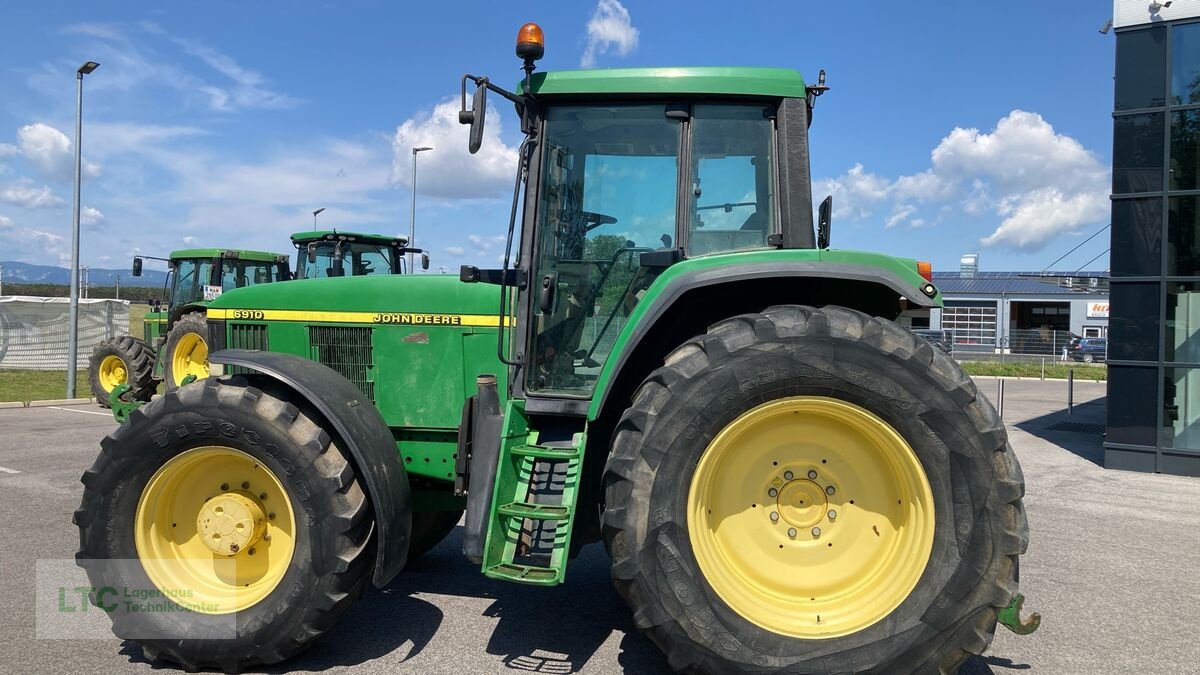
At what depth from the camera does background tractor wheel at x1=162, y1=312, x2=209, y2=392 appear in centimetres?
1178

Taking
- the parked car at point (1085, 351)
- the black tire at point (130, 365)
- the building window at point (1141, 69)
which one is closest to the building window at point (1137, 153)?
the building window at point (1141, 69)

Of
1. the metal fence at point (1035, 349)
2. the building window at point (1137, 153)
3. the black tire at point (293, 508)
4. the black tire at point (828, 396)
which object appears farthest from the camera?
the metal fence at point (1035, 349)

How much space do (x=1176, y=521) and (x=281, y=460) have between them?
290 inches

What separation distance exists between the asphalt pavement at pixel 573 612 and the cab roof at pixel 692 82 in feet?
8.66

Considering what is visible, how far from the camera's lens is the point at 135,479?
348 cm

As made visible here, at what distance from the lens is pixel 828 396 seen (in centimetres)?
300

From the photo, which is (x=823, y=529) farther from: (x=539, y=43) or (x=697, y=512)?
(x=539, y=43)

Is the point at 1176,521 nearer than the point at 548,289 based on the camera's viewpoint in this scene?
No

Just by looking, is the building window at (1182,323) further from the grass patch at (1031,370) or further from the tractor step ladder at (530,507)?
the grass patch at (1031,370)

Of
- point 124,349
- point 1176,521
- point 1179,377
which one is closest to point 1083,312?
point 1179,377

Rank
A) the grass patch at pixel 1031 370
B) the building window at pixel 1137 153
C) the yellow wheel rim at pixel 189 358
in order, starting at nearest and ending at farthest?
the building window at pixel 1137 153 → the yellow wheel rim at pixel 189 358 → the grass patch at pixel 1031 370

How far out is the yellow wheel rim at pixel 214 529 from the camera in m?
3.50

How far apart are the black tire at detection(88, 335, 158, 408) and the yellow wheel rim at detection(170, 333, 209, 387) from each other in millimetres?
1672

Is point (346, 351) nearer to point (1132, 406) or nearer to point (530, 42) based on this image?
point (530, 42)
